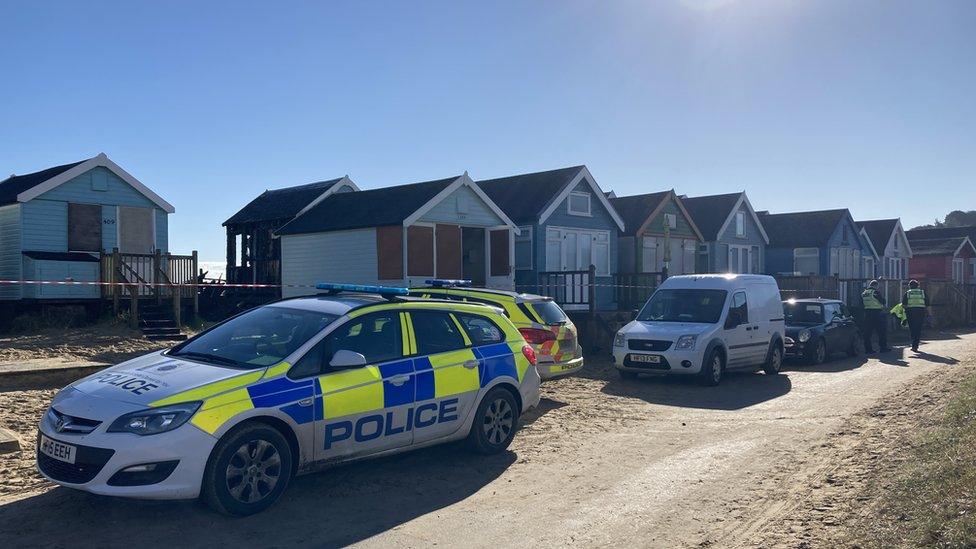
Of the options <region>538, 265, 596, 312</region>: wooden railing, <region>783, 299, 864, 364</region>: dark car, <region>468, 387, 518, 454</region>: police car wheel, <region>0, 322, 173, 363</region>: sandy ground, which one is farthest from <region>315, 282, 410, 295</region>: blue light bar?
<region>538, 265, 596, 312</region>: wooden railing

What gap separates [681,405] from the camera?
11672 mm

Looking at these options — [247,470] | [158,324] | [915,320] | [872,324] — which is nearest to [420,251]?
[158,324]

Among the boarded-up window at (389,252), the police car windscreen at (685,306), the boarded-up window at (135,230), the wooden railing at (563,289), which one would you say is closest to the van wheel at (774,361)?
the police car windscreen at (685,306)

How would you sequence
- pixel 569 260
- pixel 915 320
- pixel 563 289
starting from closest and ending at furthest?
pixel 915 320, pixel 563 289, pixel 569 260

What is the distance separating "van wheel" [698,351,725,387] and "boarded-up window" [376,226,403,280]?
8750 millimetres

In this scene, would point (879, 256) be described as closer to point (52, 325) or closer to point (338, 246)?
point (338, 246)

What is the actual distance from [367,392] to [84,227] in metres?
17.8

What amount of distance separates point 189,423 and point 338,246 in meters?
16.4

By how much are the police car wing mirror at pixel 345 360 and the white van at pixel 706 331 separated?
824 centimetres

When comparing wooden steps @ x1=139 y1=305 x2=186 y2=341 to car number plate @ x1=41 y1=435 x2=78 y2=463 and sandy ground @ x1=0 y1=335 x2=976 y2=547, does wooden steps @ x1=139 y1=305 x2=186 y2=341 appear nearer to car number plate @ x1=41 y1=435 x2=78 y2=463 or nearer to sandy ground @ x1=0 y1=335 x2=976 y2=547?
sandy ground @ x1=0 y1=335 x2=976 y2=547

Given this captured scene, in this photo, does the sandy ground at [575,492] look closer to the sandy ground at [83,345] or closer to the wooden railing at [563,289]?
the sandy ground at [83,345]

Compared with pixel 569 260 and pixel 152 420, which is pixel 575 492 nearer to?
pixel 152 420

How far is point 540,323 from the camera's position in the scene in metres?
11.9

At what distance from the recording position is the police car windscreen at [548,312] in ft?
39.7
